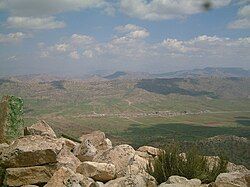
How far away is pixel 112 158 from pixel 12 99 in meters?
6.28

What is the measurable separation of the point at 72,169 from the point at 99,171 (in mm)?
1037

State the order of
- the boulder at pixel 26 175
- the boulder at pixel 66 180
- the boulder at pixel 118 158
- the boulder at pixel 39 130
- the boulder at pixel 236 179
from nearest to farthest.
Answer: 1. the boulder at pixel 236 179
2. the boulder at pixel 66 180
3. the boulder at pixel 26 175
4. the boulder at pixel 118 158
5. the boulder at pixel 39 130

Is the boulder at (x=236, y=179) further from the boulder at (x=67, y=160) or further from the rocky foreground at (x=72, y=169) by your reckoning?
the boulder at (x=67, y=160)

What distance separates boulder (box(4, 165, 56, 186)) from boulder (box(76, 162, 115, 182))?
3.43 ft

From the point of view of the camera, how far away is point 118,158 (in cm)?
1158

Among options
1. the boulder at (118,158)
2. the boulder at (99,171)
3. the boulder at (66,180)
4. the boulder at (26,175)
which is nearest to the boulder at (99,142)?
A: the boulder at (118,158)

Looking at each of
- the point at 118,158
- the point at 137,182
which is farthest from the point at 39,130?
the point at 137,182

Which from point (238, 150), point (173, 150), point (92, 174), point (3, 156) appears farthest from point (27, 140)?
point (238, 150)

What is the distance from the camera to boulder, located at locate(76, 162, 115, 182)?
1033cm

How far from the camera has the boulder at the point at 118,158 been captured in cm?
1124

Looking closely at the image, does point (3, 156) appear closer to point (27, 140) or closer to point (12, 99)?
point (27, 140)

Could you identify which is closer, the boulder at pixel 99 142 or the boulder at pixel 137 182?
the boulder at pixel 137 182

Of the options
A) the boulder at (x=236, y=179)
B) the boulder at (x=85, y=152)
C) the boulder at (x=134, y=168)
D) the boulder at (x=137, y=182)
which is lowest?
the boulder at (x=134, y=168)

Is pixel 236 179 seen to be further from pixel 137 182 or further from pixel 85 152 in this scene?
pixel 85 152
